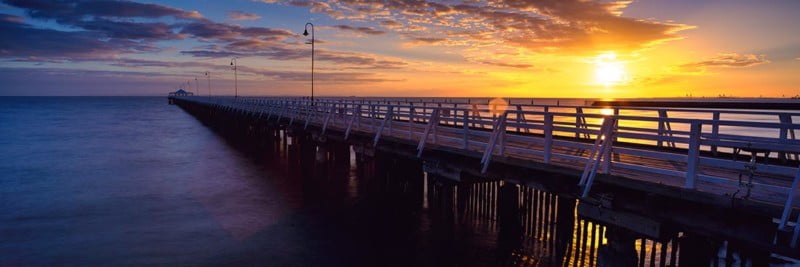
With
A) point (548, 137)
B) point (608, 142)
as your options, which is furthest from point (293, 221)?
point (608, 142)

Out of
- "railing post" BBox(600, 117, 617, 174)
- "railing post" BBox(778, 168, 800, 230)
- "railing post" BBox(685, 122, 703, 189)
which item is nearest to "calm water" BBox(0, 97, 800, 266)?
"railing post" BBox(600, 117, 617, 174)

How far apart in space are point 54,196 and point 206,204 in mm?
6656

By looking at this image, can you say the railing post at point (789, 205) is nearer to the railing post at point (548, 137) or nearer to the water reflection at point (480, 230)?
the water reflection at point (480, 230)

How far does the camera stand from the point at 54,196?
62.7 ft

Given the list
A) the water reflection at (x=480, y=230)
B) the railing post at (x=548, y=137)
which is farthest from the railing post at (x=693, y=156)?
the railing post at (x=548, y=137)

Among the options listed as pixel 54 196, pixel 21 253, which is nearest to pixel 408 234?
pixel 21 253

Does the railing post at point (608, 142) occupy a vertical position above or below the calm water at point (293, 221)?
above

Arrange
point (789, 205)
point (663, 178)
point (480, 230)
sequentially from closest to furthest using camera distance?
point (789, 205)
point (663, 178)
point (480, 230)

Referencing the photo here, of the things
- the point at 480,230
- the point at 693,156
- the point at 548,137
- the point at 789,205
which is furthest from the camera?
the point at 480,230

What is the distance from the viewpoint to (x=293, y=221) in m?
14.7

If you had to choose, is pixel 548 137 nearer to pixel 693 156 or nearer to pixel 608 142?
pixel 608 142

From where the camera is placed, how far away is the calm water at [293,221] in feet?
37.0

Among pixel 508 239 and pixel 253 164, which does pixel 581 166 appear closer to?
pixel 508 239

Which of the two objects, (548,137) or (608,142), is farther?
(548,137)
